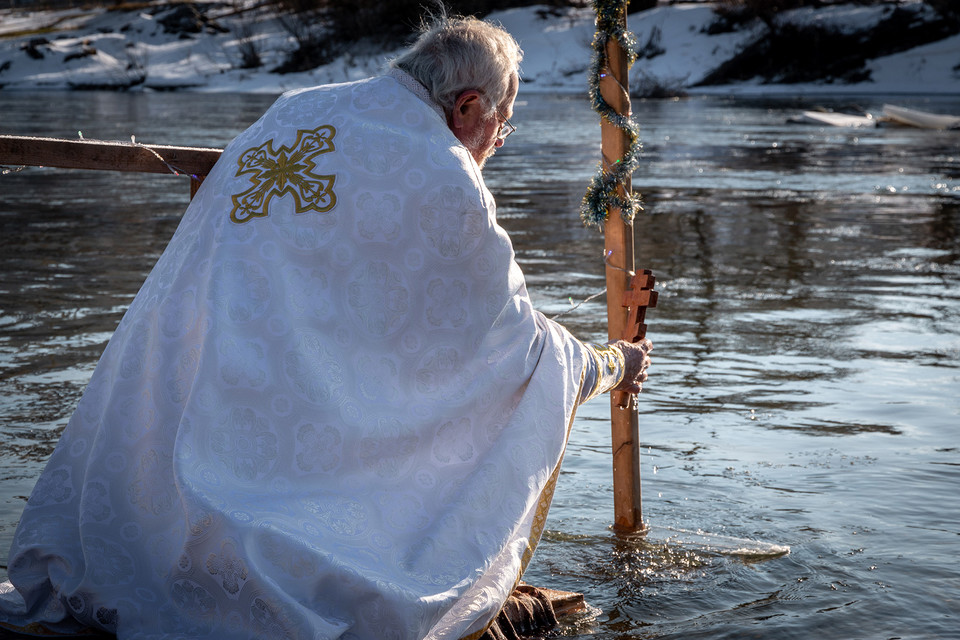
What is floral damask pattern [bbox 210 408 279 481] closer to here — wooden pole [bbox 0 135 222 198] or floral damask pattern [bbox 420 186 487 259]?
floral damask pattern [bbox 420 186 487 259]

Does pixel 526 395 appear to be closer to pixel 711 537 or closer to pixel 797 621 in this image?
pixel 797 621

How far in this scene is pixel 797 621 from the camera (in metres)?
3.68

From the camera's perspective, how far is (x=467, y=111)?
3.24 m

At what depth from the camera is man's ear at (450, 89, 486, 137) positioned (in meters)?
3.20

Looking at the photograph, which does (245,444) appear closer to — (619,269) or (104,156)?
(104,156)

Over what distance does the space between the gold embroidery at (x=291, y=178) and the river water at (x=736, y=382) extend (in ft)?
4.95

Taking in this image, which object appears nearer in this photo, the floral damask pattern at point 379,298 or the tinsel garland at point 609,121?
the floral damask pattern at point 379,298

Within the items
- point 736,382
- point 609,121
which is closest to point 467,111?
point 609,121

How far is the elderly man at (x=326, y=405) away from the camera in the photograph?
9.37 ft

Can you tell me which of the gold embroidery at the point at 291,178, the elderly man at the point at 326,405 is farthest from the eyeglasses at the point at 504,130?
the gold embroidery at the point at 291,178

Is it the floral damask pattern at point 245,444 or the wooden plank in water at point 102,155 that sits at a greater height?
the wooden plank in water at point 102,155

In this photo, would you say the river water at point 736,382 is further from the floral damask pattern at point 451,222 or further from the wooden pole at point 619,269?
the floral damask pattern at point 451,222

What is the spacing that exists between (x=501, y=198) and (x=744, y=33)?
35.7m

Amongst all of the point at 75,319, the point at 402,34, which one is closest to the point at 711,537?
the point at 75,319
